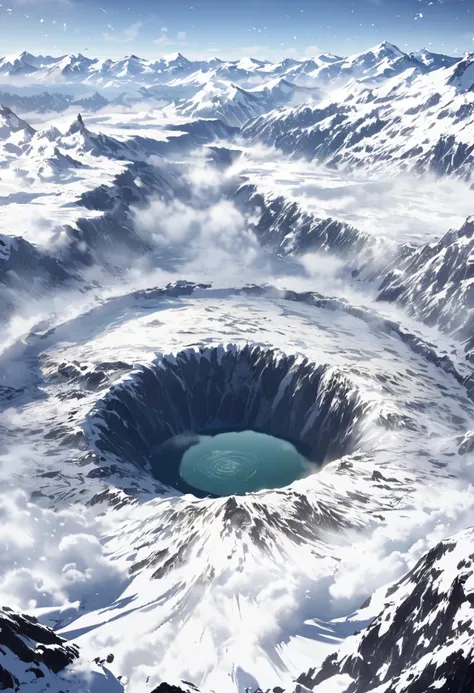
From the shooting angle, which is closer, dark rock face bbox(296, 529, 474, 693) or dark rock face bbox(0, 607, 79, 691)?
dark rock face bbox(296, 529, 474, 693)

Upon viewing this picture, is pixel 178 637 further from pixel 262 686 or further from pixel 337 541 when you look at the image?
pixel 337 541

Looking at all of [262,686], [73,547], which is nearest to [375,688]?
[262,686]

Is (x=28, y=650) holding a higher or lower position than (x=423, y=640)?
lower

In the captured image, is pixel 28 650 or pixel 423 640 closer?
pixel 28 650
